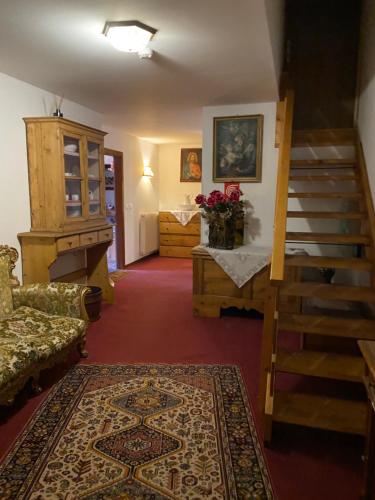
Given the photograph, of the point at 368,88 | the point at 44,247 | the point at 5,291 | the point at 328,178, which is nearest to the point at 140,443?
the point at 5,291

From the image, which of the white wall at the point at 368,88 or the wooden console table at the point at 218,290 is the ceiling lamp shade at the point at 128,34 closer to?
the white wall at the point at 368,88

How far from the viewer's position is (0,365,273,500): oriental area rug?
160cm

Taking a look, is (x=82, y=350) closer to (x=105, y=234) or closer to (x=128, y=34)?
(x=105, y=234)

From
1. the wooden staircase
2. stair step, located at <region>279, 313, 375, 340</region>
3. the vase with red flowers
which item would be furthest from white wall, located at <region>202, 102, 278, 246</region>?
stair step, located at <region>279, 313, 375, 340</region>

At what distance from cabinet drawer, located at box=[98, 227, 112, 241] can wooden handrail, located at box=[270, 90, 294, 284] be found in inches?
82.8

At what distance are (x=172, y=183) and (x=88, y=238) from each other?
411 centimetres

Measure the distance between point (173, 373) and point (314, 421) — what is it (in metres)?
1.07

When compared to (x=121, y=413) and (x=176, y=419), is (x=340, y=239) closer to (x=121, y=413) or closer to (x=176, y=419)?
(x=176, y=419)

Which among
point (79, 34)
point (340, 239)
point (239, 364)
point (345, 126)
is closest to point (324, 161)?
point (340, 239)

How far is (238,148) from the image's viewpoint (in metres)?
4.07

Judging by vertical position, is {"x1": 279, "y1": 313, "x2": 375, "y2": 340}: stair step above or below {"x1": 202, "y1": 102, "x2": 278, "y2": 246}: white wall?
below

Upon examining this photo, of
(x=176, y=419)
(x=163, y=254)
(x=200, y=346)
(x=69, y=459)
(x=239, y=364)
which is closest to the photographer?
(x=69, y=459)

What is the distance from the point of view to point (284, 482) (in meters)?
1.65

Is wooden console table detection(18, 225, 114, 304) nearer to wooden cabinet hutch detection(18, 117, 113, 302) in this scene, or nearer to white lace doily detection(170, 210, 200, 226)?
wooden cabinet hutch detection(18, 117, 113, 302)
